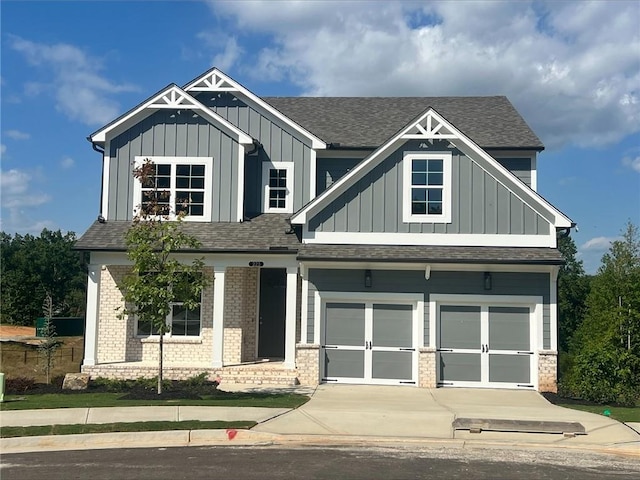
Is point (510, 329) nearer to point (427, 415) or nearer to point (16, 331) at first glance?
point (427, 415)

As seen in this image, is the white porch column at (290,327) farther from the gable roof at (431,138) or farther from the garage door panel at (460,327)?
the garage door panel at (460,327)

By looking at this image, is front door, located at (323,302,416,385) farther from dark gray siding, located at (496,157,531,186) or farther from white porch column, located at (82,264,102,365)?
white porch column, located at (82,264,102,365)

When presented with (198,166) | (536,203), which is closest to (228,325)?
(198,166)

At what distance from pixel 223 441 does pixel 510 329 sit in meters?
8.78

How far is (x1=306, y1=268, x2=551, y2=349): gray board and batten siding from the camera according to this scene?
53.2 ft

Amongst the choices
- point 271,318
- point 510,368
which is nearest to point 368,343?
point 510,368

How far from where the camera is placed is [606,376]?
14.5m

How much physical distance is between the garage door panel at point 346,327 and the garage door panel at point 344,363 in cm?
28

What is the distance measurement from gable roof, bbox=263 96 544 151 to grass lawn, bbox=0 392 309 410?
8959 millimetres

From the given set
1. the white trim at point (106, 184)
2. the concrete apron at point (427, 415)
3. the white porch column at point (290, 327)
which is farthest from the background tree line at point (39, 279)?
the concrete apron at point (427, 415)

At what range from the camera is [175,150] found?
18.8 meters

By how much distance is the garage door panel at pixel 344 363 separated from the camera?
16.5m

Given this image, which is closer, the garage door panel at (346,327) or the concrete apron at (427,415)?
the concrete apron at (427,415)

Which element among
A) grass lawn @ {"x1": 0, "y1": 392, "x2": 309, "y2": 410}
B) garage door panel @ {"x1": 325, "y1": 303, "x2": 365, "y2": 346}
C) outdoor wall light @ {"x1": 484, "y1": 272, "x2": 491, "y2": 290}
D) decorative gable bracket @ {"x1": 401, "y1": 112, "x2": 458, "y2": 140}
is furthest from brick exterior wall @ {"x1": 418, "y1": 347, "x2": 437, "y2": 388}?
decorative gable bracket @ {"x1": 401, "y1": 112, "x2": 458, "y2": 140}
